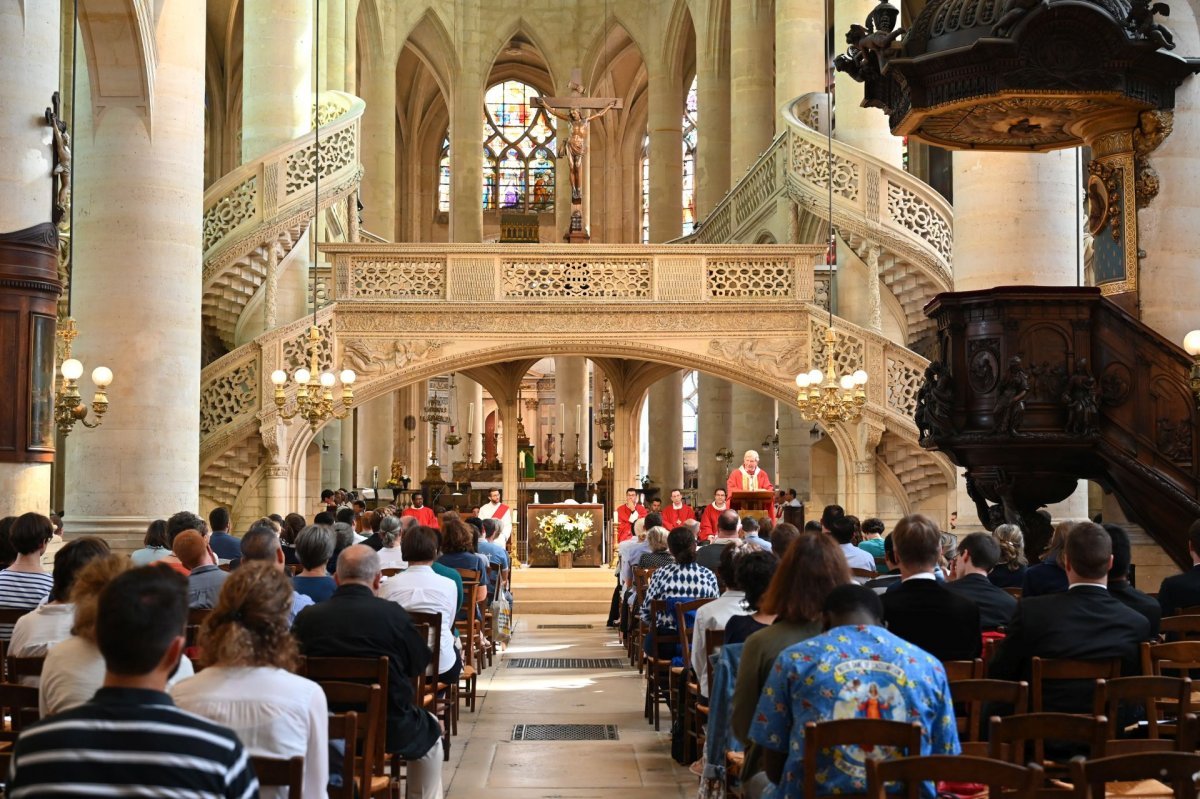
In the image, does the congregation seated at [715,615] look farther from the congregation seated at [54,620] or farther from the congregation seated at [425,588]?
the congregation seated at [54,620]

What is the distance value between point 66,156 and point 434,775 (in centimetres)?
608

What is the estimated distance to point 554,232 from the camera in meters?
45.0

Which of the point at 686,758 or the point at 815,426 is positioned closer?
the point at 686,758

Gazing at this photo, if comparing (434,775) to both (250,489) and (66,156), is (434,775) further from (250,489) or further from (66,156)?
(250,489)

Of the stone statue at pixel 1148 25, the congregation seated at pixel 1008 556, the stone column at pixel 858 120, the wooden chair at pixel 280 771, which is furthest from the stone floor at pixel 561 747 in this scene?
the stone column at pixel 858 120

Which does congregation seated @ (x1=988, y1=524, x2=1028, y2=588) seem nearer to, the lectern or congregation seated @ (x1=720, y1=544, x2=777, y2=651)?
congregation seated @ (x1=720, y1=544, x2=777, y2=651)

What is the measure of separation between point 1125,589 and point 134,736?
460 cm

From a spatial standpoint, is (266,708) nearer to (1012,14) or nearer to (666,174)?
(1012,14)

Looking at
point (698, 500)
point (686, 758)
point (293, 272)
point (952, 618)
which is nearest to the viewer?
point (952, 618)

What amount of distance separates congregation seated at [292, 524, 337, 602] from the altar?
13669mm

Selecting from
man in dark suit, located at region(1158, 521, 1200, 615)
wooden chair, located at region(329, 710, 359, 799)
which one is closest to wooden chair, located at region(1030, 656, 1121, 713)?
man in dark suit, located at region(1158, 521, 1200, 615)

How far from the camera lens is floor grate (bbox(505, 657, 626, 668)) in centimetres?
1329

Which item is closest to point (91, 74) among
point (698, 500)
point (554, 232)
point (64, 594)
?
point (64, 594)

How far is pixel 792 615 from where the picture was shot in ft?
15.8
